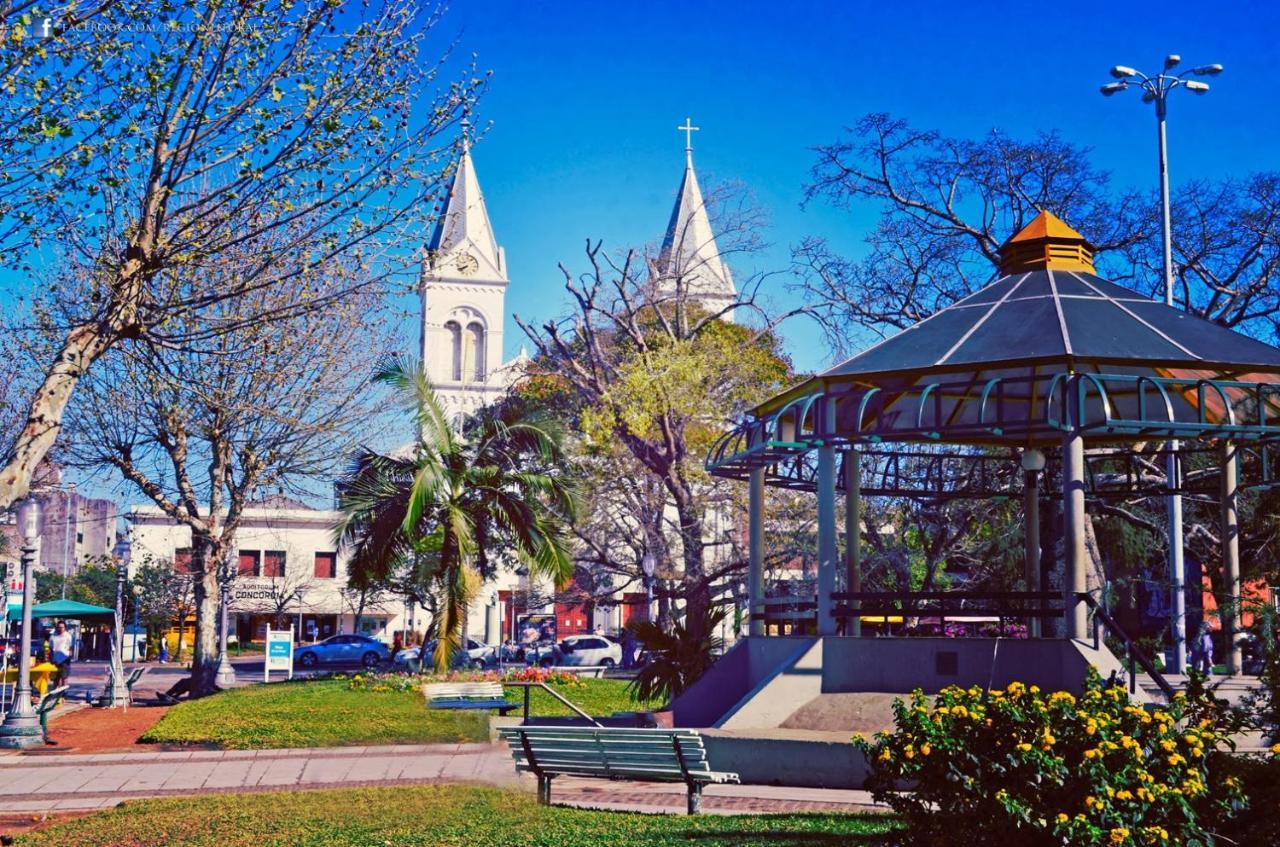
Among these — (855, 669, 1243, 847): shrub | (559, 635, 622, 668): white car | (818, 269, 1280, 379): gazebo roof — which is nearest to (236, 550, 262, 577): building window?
(559, 635, 622, 668): white car

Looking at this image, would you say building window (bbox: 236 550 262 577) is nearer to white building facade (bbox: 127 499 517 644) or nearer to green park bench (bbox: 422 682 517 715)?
white building facade (bbox: 127 499 517 644)

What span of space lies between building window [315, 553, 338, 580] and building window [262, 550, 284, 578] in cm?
291

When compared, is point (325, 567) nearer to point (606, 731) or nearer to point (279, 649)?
point (279, 649)

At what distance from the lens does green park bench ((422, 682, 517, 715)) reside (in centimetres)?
2075

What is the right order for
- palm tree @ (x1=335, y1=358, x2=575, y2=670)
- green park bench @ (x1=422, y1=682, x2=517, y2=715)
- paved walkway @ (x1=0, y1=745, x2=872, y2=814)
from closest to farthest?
paved walkway @ (x1=0, y1=745, x2=872, y2=814), green park bench @ (x1=422, y1=682, x2=517, y2=715), palm tree @ (x1=335, y1=358, x2=575, y2=670)

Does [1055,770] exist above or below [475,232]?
below

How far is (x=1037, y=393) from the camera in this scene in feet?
60.5

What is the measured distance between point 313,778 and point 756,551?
19.8 feet

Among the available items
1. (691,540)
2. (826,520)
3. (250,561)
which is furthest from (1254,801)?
(250,561)

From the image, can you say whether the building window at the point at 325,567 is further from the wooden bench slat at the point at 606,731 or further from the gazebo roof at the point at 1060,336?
Answer: the wooden bench slat at the point at 606,731

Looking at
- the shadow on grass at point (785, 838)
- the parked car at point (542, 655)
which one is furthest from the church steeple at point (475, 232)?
the shadow on grass at point (785, 838)

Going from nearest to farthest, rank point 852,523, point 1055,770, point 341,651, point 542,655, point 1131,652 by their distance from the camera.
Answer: point 1055,770
point 1131,652
point 852,523
point 542,655
point 341,651

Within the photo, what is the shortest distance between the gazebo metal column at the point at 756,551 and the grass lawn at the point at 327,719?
4476 mm

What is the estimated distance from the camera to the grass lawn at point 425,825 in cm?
955
